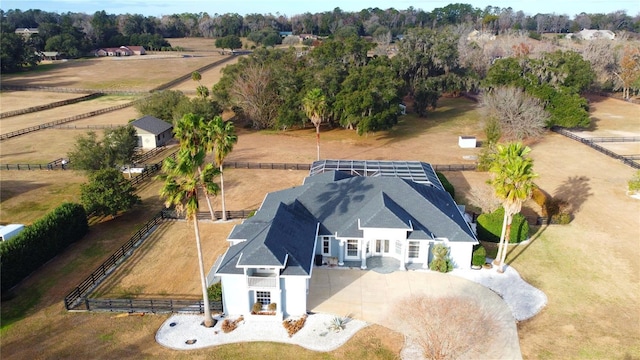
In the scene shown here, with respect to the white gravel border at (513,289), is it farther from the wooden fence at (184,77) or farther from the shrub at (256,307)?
the wooden fence at (184,77)

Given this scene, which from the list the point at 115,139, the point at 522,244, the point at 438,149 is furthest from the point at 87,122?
the point at 522,244

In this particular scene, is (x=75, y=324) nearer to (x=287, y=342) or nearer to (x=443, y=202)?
(x=287, y=342)

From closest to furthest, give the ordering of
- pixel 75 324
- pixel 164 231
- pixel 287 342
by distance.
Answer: pixel 287 342, pixel 75 324, pixel 164 231

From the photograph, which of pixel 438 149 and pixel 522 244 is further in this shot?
pixel 438 149

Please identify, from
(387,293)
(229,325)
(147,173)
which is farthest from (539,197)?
(147,173)

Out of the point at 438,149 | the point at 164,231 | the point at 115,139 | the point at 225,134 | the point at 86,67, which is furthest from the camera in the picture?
the point at 86,67

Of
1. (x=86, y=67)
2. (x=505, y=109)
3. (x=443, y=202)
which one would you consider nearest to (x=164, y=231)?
(x=443, y=202)

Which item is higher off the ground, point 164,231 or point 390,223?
point 390,223

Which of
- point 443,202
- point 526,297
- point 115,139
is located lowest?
point 526,297
